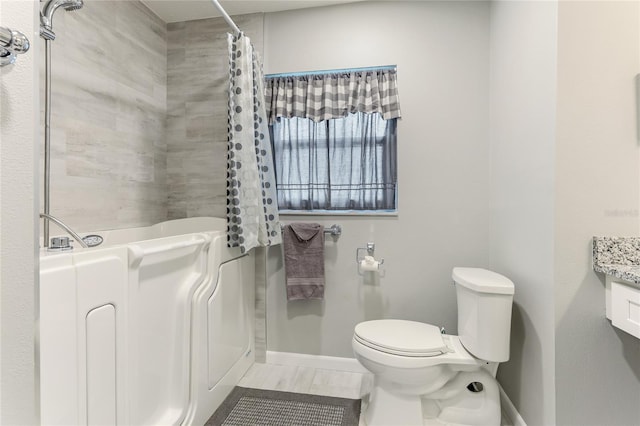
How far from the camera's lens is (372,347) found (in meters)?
1.54

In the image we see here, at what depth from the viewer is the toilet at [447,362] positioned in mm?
1472

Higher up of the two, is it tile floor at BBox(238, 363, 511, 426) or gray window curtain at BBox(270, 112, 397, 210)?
gray window curtain at BBox(270, 112, 397, 210)

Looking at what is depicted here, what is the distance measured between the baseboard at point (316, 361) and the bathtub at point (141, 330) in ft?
0.93

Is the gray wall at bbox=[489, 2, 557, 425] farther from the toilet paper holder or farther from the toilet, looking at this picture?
the toilet paper holder

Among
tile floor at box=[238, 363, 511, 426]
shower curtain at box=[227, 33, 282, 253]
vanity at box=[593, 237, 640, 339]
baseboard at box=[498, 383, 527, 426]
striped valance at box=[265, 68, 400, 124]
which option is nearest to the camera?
vanity at box=[593, 237, 640, 339]

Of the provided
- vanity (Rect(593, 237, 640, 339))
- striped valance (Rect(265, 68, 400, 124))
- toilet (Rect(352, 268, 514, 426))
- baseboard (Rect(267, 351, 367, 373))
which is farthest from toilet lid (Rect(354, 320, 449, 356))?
striped valance (Rect(265, 68, 400, 124))

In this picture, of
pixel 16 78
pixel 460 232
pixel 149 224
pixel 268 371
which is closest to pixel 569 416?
pixel 460 232

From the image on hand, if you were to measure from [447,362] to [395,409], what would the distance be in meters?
0.35

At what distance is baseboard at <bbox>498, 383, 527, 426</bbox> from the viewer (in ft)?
5.09

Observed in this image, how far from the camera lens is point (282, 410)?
1.70 m

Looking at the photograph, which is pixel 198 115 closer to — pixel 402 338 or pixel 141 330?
pixel 141 330

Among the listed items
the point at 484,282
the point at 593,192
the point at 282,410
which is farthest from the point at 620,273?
the point at 282,410

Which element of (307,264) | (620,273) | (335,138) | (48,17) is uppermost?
(48,17)

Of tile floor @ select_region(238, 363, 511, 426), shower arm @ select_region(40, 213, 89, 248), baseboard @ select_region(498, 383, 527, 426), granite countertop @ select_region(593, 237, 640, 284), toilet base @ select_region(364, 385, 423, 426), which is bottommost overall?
tile floor @ select_region(238, 363, 511, 426)
